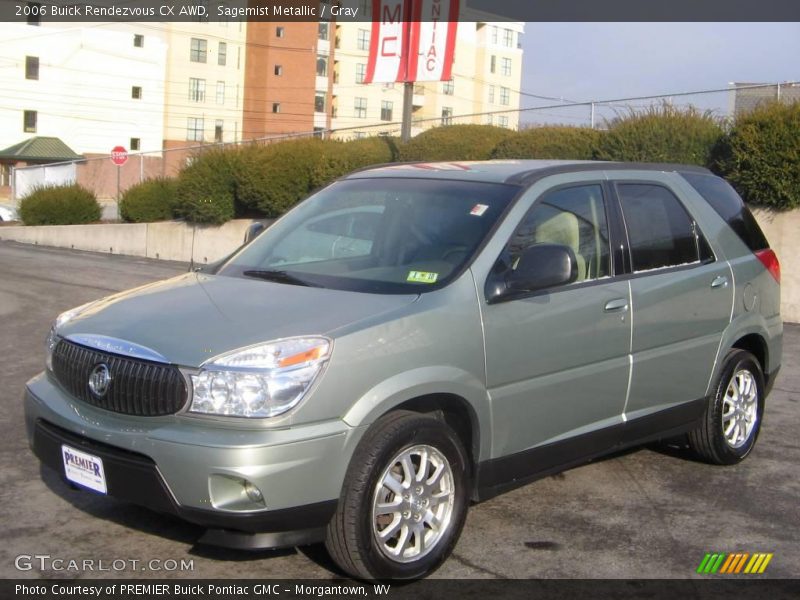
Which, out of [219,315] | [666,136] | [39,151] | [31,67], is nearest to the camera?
[219,315]

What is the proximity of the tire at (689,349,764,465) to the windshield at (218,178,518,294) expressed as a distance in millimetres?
2084

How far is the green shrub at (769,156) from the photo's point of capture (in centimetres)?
1335

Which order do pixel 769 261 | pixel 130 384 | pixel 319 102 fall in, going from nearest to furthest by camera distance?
pixel 130 384 < pixel 769 261 < pixel 319 102

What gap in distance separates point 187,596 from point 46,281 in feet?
44.2

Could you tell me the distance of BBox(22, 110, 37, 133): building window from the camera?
2515 inches

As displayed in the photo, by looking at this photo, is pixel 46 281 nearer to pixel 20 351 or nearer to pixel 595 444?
pixel 20 351

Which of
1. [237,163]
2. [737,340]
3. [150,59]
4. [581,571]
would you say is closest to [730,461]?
[737,340]

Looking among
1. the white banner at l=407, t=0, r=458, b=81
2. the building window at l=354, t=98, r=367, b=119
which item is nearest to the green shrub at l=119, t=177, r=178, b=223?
the white banner at l=407, t=0, r=458, b=81

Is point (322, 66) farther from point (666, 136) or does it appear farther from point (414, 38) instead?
point (666, 136)

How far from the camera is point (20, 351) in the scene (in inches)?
381

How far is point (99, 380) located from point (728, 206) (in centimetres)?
427

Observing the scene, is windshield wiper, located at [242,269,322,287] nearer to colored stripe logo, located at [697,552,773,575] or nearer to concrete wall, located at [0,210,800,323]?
colored stripe logo, located at [697,552,773,575]

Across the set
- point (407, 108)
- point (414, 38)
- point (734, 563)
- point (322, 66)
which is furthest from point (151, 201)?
point (322, 66)

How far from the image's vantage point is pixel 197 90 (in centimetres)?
7056
